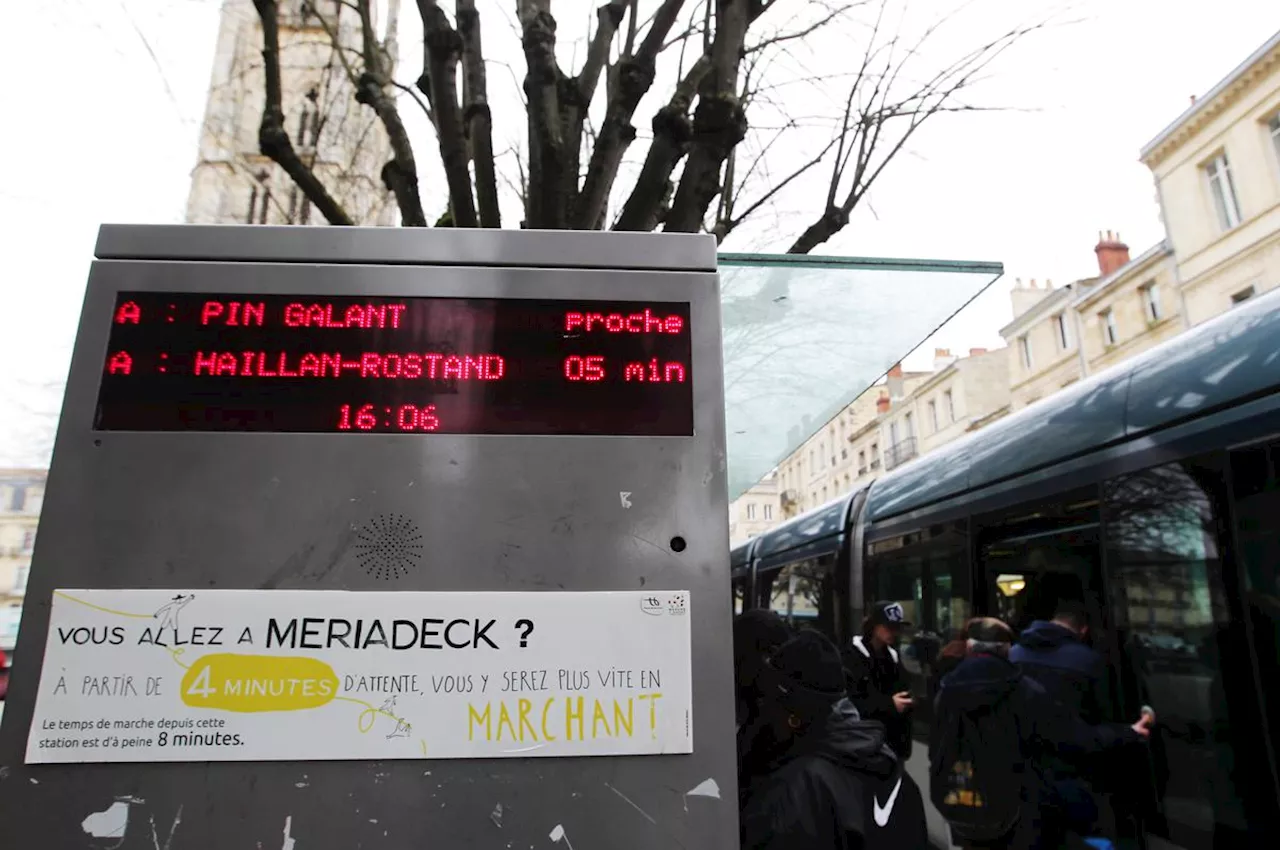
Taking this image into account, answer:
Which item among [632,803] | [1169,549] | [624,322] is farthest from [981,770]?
[624,322]

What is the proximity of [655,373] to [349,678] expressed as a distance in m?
1.20

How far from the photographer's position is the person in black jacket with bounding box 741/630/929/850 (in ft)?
7.43

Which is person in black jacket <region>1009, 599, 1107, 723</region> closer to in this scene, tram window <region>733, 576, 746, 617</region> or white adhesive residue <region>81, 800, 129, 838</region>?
white adhesive residue <region>81, 800, 129, 838</region>

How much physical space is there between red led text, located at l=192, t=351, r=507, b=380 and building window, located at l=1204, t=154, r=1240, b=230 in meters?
28.6

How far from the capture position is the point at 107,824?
2.06m

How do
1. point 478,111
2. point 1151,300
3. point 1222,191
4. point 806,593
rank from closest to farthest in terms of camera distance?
point 478,111 → point 806,593 → point 1222,191 → point 1151,300

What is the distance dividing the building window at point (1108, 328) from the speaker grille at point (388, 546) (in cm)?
3296

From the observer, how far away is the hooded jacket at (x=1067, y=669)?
14.9 ft

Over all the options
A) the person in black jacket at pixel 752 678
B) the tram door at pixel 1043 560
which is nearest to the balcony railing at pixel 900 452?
the tram door at pixel 1043 560

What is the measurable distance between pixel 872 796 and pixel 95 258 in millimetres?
2835

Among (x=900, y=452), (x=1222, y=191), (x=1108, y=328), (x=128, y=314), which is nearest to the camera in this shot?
(x=128, y=314)

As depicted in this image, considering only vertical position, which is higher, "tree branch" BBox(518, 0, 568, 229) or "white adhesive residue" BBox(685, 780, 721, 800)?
"tree branch" BBox(518, 0, 568, 229)

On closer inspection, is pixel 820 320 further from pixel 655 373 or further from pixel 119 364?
pixel 119 364

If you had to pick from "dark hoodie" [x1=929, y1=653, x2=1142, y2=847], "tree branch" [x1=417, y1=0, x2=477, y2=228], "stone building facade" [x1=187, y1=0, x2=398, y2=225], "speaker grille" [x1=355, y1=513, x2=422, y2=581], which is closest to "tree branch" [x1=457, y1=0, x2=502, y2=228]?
"tree branch" [x1=417, y1=0, x2=477, y2=228]
